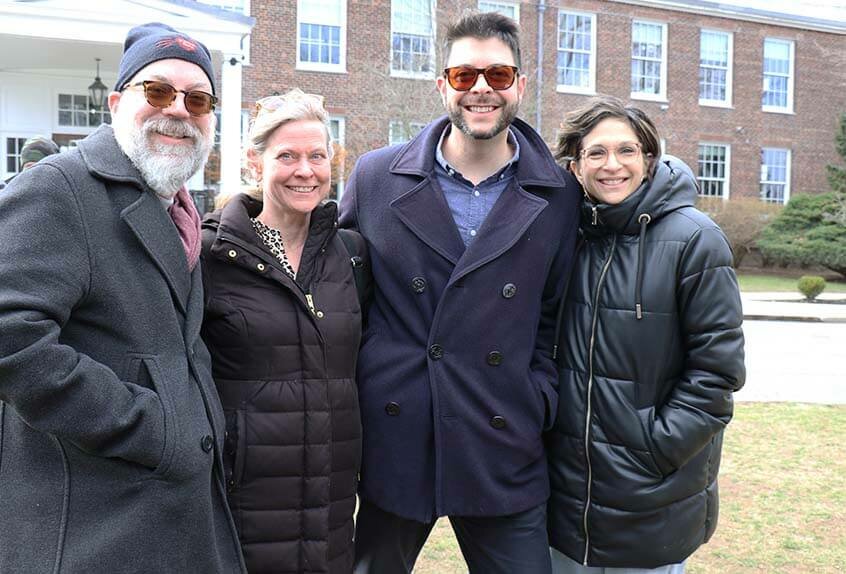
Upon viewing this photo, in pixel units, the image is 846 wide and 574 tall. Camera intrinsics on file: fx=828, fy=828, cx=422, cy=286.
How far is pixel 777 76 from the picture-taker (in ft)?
101

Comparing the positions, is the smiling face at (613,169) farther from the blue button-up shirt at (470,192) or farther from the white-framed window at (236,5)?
the white-framed window at (236,5)

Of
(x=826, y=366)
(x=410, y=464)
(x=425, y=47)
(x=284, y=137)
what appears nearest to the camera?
(x=284, y=137)

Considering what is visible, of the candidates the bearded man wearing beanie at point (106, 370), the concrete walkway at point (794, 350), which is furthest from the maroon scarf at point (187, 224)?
the concrete walkway at point (794, 350)

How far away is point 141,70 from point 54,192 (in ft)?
1.84

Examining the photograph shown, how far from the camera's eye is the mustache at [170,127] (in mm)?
2490

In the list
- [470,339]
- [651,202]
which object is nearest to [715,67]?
[651,202]

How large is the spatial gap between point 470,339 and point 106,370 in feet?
4.67

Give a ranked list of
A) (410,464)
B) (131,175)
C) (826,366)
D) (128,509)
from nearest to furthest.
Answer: (128,509) → (131,175) → (410,464) → (826,366)

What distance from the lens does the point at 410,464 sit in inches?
126

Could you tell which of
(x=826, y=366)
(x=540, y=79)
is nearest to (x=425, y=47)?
(x=540, y=79)

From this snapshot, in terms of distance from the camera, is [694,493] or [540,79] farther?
[540,79]

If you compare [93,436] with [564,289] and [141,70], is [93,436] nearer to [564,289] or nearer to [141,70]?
[141,70]

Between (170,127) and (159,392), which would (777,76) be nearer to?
(170,127)

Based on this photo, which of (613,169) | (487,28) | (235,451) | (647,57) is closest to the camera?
(235,451)
